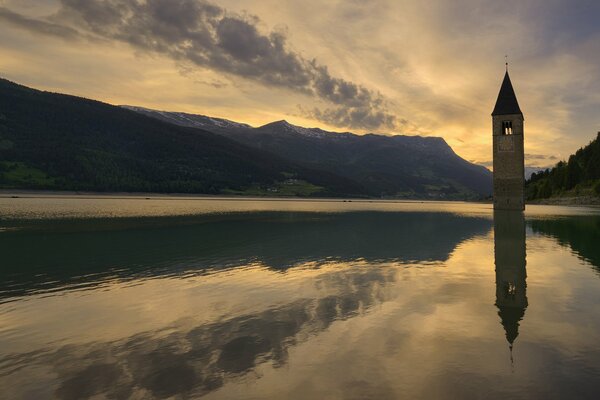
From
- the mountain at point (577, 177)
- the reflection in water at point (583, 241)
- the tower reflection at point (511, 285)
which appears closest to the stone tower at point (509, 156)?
the mountain at point (577, 177)

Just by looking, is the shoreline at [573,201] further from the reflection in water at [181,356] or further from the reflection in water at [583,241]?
the reflection in water at [181,356]

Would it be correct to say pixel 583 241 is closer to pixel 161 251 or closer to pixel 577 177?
pixel 161 251

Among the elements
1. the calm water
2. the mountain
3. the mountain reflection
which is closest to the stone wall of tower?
the mountain

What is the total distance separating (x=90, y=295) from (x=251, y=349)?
10.3 m

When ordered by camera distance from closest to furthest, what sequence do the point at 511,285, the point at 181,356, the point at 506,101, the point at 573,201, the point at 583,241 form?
the point at 181,356
the point at 511,285
the point at 583,241
the point at 506,101
the point at 573,201

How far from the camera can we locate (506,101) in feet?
363

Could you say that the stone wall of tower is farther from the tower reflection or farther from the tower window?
the tower reflection

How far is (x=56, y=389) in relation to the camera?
9.04 meters

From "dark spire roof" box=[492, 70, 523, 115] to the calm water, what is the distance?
91.9 meters

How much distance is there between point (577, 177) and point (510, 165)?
197 feet

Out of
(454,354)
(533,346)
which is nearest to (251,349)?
(454,354)

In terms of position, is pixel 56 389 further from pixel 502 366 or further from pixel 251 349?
pixel 502 366

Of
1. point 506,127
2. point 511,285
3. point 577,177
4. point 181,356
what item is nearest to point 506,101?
point 506,127

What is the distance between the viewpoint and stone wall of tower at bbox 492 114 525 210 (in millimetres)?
105875
